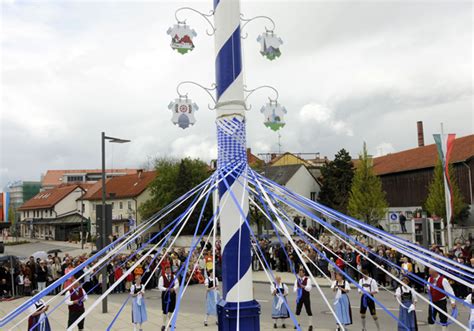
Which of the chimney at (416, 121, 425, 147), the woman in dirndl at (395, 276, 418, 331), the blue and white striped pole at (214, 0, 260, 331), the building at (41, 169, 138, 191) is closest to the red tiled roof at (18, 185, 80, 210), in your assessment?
the building at (41, 169, 138, 191)

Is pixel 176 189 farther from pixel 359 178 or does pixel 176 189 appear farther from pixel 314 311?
pixel 314 311

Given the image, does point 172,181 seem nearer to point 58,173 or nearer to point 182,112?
point 182,112

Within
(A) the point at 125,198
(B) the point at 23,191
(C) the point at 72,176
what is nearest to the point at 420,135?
(A) the point at 125,198

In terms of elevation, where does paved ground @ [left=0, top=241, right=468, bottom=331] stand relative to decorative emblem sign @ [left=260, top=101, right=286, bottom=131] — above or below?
below

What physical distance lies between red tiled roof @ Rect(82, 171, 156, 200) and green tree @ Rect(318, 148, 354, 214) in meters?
19.9

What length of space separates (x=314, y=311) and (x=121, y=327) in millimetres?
5481

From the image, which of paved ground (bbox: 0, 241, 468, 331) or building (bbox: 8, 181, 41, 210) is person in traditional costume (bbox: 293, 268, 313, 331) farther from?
building (bbox: 8, 181, 41, 210)

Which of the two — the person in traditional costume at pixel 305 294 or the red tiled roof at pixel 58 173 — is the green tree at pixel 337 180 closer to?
the person in traditional costume at pixel 305 294

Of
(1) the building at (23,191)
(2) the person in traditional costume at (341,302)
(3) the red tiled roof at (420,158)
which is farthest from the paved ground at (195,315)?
(1) the building at (23,191)

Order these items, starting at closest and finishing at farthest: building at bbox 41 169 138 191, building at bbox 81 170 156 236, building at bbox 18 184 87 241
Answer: building at bbox 81 170 156 236, building at bbox 18 184 87 241, building at bbox 41 169 138 191

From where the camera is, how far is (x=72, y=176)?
105 metres

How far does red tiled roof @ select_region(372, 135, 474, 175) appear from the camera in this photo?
37.5m

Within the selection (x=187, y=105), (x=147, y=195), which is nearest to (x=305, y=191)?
(x=147, y=195)

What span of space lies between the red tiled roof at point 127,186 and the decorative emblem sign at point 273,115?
5045 cm
